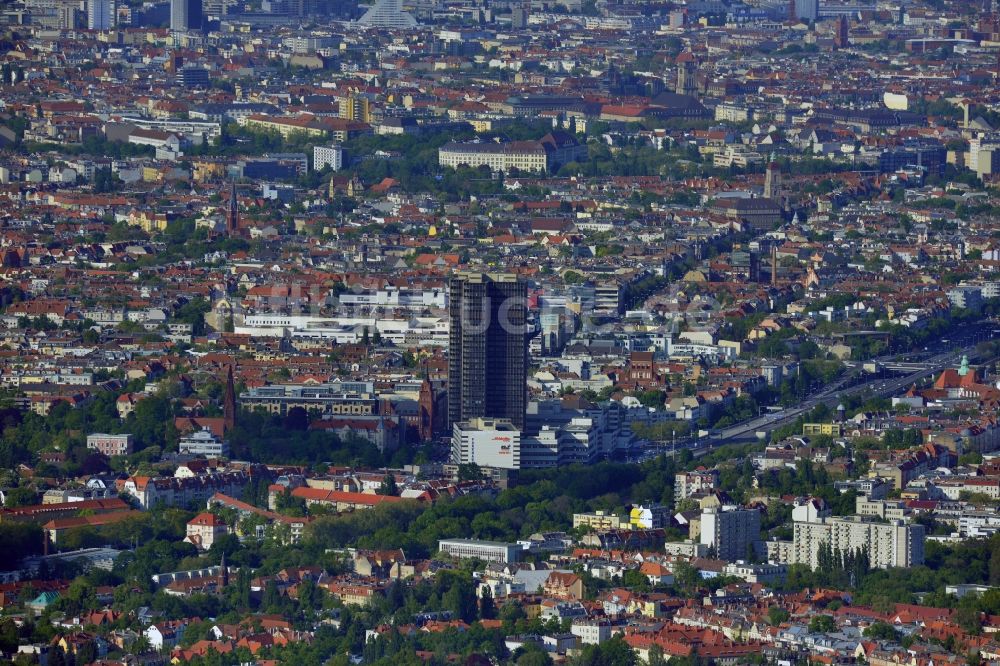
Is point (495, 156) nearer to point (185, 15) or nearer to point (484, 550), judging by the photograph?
point (185, 15)

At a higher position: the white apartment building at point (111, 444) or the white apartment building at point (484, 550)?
the white apartment building at point (484, 550)

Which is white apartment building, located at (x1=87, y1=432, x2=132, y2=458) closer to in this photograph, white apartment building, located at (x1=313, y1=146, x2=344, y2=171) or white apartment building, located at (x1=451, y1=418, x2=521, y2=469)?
white apartment building, located at (x1=451, y1=418, x2=521, y2=469)

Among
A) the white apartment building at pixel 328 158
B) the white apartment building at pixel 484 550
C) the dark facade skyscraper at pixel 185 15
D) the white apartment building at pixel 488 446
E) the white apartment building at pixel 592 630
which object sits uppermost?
the white apartment building at pixel 592 630

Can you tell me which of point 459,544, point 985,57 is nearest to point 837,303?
point 459,544

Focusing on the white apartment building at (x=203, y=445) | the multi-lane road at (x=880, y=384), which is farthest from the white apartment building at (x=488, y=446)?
the multi-lane road at (x=880, y=384)

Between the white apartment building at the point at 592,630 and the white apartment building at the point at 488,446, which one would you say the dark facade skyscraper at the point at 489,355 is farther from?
the white apartment building at the point at 592,630

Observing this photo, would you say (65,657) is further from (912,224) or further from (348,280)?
(912,224)

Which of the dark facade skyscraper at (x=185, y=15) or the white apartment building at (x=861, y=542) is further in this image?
the dark facade skyscraper at (x=185, y=15)

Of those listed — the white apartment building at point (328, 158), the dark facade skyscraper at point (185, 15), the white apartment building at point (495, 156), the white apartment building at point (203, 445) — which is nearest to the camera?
the white apartment building at point (203, 445)

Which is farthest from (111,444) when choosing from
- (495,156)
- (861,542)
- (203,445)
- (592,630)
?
(495,156)
